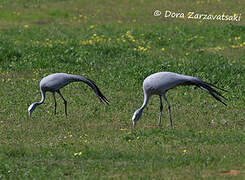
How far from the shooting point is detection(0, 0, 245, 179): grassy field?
30.6 ft

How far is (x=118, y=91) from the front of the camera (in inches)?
598

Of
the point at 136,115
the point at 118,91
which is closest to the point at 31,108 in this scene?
the point at 136,115

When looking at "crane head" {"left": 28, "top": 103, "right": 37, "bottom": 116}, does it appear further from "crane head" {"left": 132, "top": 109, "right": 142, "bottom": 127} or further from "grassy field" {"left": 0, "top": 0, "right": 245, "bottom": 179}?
"crane head" {"left": 132, "top": 109, "right": 142, "bottom": 127}

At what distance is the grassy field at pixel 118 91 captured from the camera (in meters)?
9.34

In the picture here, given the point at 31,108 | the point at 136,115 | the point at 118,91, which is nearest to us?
the point at 136,115

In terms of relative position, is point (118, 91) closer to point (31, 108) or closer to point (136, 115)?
point (31, 108)

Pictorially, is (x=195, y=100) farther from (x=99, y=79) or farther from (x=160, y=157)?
(x=160, y=157)

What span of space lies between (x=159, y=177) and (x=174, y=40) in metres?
11.9

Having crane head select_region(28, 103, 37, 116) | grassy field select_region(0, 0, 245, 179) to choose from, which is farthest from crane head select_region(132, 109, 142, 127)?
crane head select_region(28, 103, 37, 116)

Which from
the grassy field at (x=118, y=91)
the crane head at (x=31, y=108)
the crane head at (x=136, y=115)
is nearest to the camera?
the grassy field at (x=118, y=91)

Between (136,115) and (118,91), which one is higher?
(136,115)

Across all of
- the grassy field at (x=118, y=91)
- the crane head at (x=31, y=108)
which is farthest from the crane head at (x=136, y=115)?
the crane head at (x=31, y=108)

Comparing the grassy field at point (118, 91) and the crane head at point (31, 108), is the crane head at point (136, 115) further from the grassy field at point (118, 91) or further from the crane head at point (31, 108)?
the crane head at point (31, 108)

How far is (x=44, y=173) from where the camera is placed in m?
8.80
